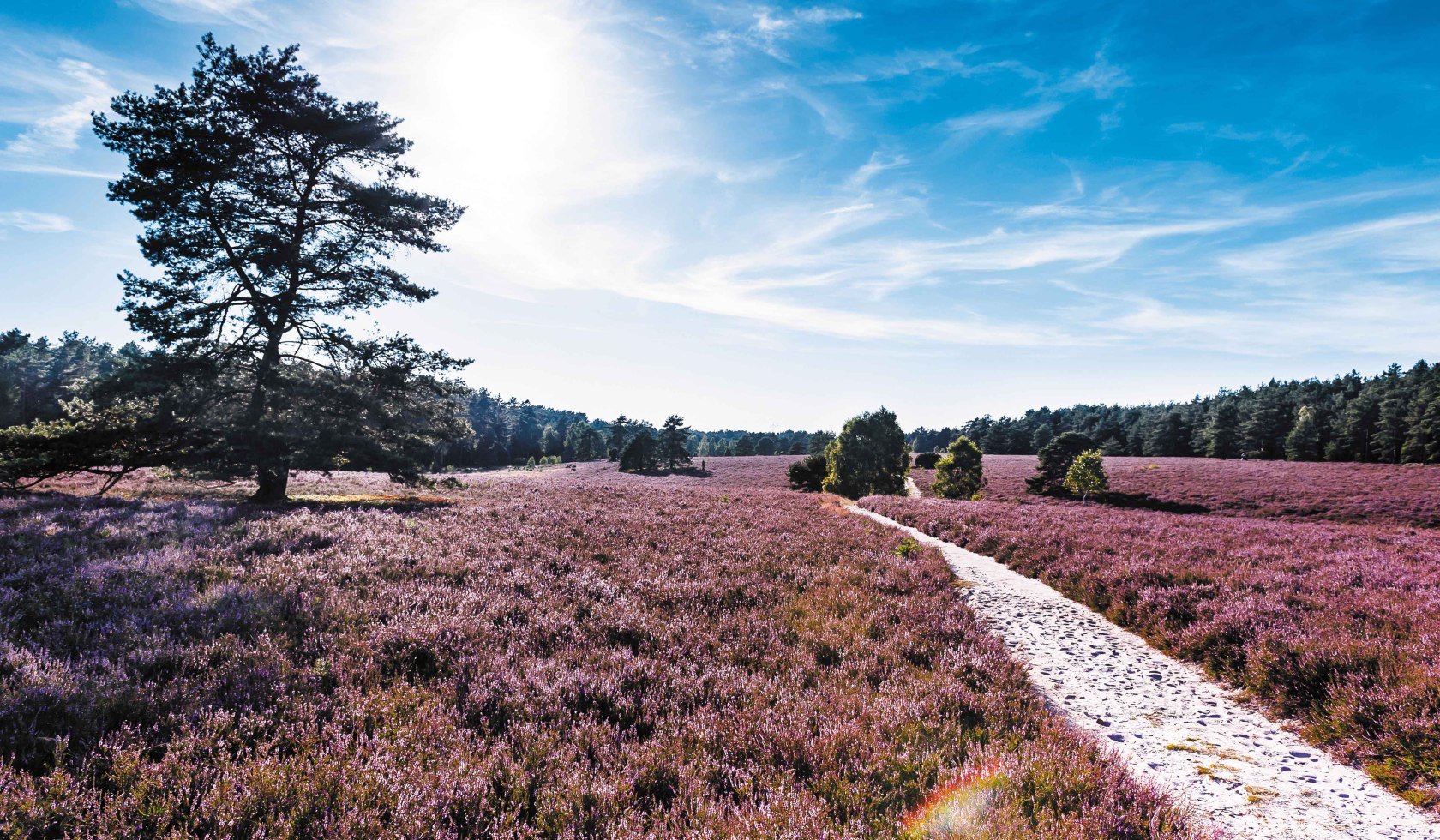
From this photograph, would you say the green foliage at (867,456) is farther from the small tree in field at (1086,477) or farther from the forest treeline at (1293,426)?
the forest treeline at (1293,426)

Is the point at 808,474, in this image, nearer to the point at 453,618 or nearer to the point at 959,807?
the point at 453,618

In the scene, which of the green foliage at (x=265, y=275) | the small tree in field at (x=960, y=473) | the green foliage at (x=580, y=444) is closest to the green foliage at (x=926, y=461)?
the small tree in field at (x=960, y=473)

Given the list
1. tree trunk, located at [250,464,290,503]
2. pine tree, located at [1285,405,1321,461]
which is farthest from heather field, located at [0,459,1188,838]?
pine tree, located at [1285,405,1321,461]

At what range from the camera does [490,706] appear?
4.64m

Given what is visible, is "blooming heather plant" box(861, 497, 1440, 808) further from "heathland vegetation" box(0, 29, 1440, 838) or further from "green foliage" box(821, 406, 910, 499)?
"green foliage" box(821, 406, 910, 499)

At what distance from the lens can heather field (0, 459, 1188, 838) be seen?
3.25 metres

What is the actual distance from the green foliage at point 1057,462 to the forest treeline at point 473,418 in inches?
2004

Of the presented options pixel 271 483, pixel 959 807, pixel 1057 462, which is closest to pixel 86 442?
pixel 271 483

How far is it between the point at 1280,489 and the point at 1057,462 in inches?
594

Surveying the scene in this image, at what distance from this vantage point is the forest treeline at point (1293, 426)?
67.9 meters

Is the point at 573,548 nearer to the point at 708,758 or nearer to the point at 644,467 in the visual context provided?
the point at 708,758

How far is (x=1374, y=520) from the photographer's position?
30578 millimetres

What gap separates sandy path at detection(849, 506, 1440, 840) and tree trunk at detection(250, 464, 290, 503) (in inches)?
745

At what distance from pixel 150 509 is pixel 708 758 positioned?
14784 millimetres
